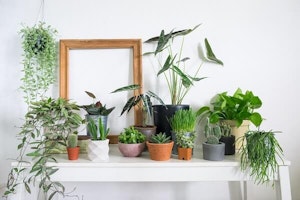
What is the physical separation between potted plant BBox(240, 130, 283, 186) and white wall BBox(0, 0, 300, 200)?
452 mm

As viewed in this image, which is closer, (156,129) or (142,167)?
(142,167)

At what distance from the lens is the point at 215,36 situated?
1349 mm

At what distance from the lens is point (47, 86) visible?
1291 mm

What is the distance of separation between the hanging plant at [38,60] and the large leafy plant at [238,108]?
1.07 m

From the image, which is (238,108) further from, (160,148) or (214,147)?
(160,148)

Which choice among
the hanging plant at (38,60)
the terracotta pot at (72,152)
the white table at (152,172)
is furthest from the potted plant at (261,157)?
the hanging plant at (38,60)

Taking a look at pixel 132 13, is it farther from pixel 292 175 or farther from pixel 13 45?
pixel 292 175

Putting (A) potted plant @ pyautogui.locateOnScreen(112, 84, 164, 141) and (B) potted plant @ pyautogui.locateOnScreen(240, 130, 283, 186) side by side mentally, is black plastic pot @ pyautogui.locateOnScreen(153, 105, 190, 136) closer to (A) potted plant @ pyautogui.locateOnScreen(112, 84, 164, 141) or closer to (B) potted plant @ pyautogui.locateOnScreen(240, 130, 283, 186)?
(A) potted plant @ pyautogui.locateOnScreen(112, 84, 164, 141)

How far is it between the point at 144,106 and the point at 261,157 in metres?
0.65

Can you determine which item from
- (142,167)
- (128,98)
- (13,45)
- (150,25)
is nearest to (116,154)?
(142,167)

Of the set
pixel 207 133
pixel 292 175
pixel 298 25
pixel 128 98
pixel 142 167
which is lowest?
pixel 292 175

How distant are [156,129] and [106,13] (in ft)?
2.78

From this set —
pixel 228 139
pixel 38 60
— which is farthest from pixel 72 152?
pixel 228 139

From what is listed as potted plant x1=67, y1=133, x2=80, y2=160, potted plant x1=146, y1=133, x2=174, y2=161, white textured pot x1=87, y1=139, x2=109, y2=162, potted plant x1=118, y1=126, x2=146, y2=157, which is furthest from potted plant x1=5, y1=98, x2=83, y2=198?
potted plant x1=146, y1=133, x2=174, y2=161
